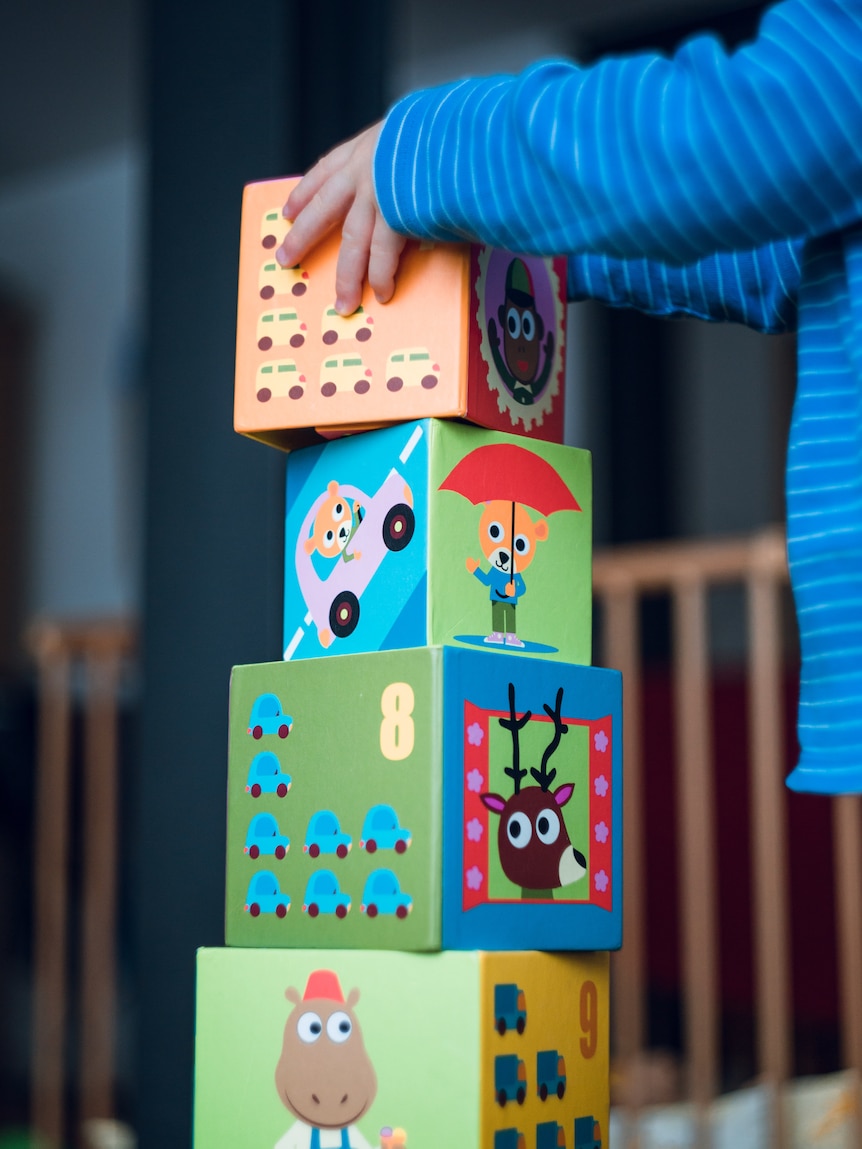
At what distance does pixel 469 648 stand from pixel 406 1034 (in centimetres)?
25

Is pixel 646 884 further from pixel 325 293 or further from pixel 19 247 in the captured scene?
pixel 19 247

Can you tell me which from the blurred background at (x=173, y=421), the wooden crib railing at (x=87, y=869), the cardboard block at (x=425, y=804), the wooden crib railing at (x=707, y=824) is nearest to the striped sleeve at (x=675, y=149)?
the cardboard block at (x=425, y=804)

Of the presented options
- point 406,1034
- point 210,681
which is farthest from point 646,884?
point 406,1034

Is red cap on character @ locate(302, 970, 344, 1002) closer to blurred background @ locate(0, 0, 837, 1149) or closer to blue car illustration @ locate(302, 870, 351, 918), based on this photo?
blue car illustration @ locate(302, 870, 351, 918)

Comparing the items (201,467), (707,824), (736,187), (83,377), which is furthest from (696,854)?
(83,377)

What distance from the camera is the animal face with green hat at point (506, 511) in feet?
3.27

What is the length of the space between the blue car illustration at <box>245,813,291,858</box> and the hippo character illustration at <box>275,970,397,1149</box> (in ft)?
0.31

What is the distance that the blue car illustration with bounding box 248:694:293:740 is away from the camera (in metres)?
1.01

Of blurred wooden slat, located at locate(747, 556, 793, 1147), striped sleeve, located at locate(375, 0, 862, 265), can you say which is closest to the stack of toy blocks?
striped sleeve, located at locate(375, 0, 862, 265)

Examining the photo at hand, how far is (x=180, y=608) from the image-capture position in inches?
59.1

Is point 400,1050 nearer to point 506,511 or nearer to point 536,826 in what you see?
point 536,826

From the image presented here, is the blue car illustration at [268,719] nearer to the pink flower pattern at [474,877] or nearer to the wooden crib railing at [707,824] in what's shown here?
the pink flower pattern at [474,877]

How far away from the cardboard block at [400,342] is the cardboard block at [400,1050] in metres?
0.38

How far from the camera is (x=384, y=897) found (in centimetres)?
92
